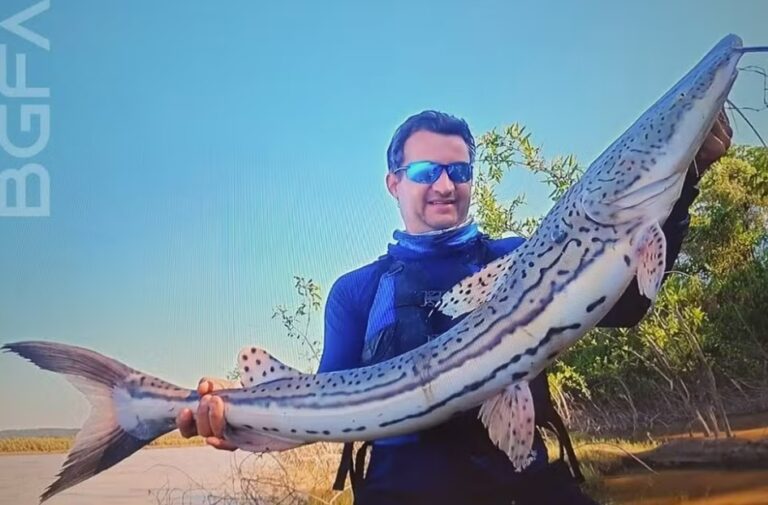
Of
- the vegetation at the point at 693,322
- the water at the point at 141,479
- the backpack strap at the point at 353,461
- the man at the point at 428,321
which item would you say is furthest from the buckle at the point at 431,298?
the water at the point at 141,479

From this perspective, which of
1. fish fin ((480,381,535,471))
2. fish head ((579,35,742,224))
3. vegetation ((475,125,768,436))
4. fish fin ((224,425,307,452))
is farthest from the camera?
vegetation ((475,125,768,436))

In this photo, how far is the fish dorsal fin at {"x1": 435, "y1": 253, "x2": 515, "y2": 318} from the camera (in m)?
2.06

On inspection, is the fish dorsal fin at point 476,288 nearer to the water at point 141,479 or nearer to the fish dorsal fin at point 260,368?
the fish dorsal fin at point 260,368

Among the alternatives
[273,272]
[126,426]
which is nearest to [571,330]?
[273,272]

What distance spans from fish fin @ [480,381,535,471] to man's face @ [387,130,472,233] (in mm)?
537

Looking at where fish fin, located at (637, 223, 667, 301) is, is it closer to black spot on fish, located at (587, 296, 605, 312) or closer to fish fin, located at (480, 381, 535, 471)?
black spot on fish, located at (587, 296, 605, 312)

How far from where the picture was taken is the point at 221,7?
105 inches

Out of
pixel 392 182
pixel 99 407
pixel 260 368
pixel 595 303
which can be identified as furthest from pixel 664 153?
pixel 99 407

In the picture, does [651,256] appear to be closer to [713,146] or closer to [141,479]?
[713,146]

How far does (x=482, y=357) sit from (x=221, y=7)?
1382mm

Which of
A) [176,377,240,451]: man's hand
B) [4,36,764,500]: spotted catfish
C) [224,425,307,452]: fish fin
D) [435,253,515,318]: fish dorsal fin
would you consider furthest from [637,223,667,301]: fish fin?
[176,377,240,451]: man's hand

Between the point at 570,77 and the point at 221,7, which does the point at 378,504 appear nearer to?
the point at 570,77

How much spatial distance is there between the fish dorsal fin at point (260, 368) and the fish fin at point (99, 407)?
0.22 meters

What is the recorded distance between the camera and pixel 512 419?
2.00m
